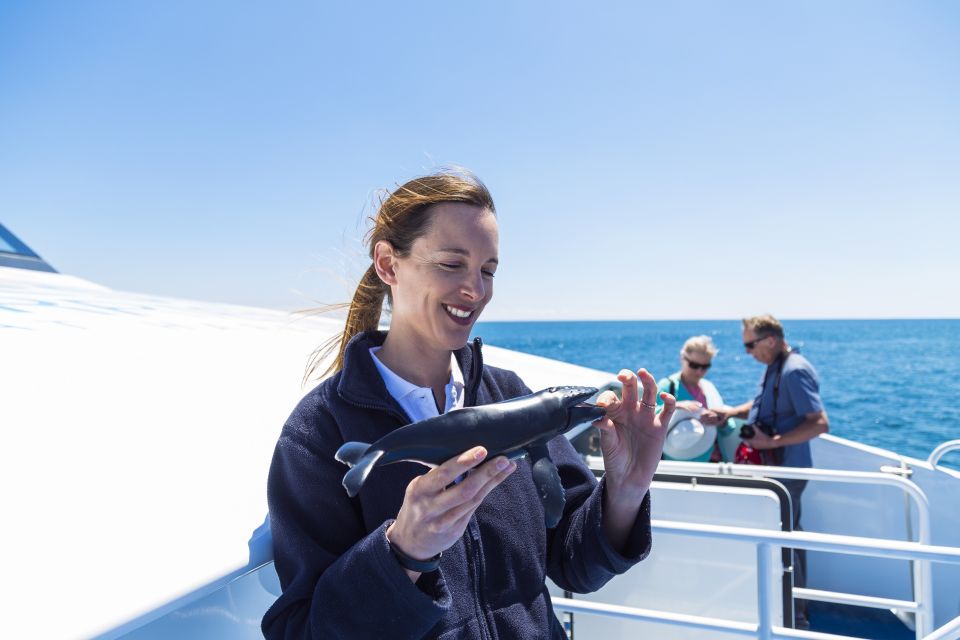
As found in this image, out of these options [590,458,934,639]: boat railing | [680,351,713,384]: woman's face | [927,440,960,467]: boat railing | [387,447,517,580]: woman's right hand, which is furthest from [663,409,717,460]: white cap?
[387,447,517,580]: woman's right hand

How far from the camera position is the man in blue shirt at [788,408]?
4.35m

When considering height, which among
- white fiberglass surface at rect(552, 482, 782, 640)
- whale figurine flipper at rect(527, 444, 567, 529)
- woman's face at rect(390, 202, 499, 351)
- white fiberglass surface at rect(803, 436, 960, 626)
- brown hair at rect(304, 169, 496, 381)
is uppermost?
brown hair at rect(304, 169, 496, 381)

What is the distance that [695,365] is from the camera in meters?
5.25

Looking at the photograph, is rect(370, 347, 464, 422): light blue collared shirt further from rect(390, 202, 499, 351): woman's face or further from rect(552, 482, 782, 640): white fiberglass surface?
rect(552, 482, 782, 640): white fiberglass surface

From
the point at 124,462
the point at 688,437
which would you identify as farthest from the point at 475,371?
the point at 688,437

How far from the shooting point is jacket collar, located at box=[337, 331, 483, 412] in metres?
1.31

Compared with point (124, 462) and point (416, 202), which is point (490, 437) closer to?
point (416, 202)

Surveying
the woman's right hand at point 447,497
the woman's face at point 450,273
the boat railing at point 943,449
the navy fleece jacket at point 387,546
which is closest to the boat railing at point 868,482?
the boat railing at point 943,449

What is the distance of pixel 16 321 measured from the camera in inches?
106

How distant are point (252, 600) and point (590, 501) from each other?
0.89 meters

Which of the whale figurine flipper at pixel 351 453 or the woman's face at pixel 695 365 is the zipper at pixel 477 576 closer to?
the whale figurine flipper at pixel 351 453

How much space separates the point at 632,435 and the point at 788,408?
144 inches

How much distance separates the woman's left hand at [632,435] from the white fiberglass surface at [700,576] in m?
1.52

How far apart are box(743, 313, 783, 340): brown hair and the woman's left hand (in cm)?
365
